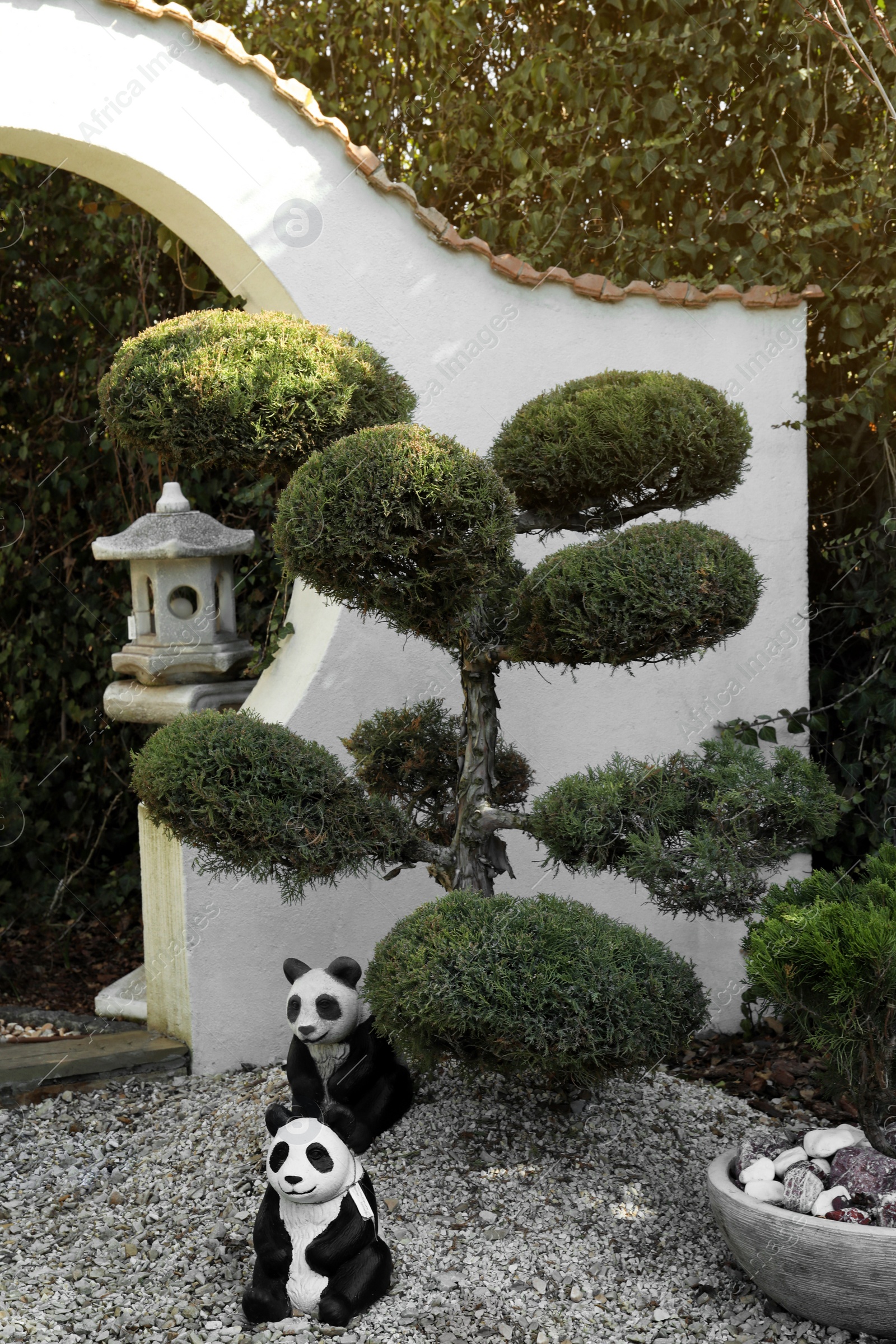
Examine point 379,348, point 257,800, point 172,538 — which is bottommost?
point 257,800

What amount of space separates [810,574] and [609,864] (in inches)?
77.9

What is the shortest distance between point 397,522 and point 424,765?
0.90 metres

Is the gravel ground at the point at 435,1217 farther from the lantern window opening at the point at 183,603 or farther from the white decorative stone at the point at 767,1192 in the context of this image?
the lantern window opening at the point at 183,603

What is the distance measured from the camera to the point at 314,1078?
8.82ft

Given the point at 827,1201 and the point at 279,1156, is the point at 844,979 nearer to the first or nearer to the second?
the point at 827,1201

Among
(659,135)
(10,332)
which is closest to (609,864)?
(659,135)

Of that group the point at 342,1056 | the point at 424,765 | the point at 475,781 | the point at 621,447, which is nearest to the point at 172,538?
the point at 424,765

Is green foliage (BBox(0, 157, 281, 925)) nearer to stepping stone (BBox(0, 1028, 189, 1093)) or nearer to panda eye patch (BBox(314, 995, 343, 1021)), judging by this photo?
stepping stone (BBox(0, 1028, 189, 1093))

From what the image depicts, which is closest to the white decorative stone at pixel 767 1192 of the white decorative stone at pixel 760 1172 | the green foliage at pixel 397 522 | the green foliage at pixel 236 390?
the white decorative stone at pixel 760 1172

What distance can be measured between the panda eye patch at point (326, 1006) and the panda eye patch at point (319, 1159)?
426mm

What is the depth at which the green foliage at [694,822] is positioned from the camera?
2.44 metres

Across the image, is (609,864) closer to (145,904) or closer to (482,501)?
(482,501)

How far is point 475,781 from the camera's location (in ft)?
9.20

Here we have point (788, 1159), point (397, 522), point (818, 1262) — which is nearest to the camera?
point (818, 1262)
